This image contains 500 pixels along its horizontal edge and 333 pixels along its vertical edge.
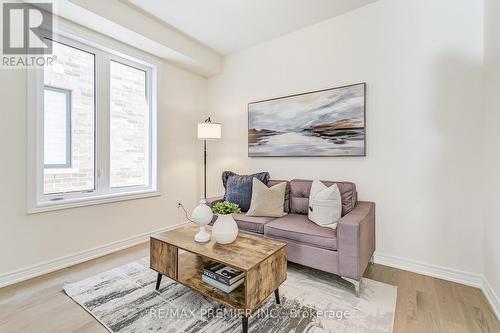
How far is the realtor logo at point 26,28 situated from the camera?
6.69 ft

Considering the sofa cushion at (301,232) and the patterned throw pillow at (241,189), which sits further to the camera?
the patterned throw pillow at (241,189)

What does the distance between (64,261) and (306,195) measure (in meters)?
2.63

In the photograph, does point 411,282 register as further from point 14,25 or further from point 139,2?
point 14,25

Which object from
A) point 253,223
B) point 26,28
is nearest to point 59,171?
point 26,28

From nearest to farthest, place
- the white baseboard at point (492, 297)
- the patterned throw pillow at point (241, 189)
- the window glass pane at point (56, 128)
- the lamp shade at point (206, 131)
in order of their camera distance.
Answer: the white baseboard at point (492, 297), the window glass pane at point (56, 128), the patterned throw pillow at point (241, 189), the lamp shade at point (206, 131)

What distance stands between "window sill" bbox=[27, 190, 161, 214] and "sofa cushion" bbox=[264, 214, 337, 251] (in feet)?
5.77

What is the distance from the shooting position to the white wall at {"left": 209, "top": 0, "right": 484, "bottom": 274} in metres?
2.04

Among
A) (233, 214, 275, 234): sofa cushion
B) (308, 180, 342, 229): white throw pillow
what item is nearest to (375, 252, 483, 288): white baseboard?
(308, 180, 342, 229): white throw pillow

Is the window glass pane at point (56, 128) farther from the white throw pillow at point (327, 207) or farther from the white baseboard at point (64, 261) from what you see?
the white throw pillow at point (327, 207)

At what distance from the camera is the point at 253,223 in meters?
2.42

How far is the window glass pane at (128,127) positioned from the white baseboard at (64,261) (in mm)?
730

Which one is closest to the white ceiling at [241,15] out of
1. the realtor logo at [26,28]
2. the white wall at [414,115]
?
the white wall at [414,115]

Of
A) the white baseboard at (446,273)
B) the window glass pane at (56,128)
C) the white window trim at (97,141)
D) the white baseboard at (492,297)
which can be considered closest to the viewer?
the white baseboard at (492,297)

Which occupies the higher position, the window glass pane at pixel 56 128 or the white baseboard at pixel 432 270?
the window glass pane at pixel 56 128
